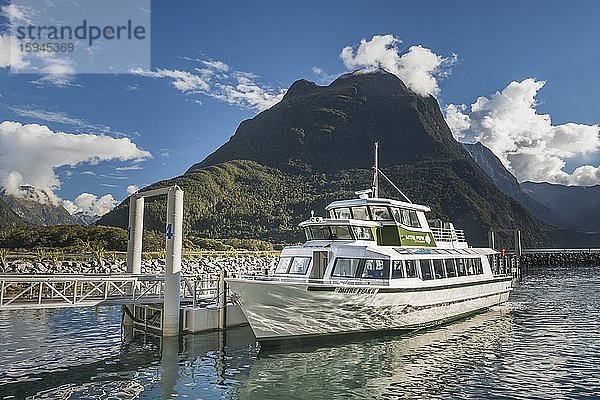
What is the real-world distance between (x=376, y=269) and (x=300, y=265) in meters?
3.23

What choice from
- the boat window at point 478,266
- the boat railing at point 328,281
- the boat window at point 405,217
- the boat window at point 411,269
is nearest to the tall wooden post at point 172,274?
the boat railing at point 328,281

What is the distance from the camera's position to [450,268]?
26.6 m

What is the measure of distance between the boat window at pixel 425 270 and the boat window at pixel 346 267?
396cm

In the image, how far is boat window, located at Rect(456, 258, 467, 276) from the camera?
90.7 feet

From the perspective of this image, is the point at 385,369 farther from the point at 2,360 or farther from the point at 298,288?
the point at 2,360

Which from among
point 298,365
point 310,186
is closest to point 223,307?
point 298,365

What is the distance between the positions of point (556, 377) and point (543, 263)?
7807 centimetres

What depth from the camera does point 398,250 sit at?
2314 cm

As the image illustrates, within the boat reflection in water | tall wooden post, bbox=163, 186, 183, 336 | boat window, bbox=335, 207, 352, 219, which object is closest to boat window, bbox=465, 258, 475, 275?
the boat reflection in water

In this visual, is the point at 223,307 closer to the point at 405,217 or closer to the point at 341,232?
the point at 341,232

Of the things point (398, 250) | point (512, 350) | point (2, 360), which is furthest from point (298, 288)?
point (2, 360)

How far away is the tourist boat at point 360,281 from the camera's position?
1920 centimetres

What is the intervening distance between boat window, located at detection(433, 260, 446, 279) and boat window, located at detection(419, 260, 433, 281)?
544 mm

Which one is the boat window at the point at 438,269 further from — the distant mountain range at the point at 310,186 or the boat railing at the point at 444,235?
the distant mountain range at the point at 310,186
